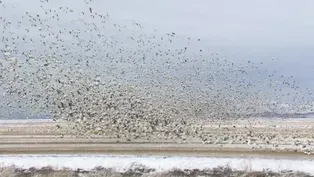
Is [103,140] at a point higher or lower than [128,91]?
lower

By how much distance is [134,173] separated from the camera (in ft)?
70.8

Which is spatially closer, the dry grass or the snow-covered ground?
the dry grass

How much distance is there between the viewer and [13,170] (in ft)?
71.2

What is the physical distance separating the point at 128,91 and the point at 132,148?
777 centimetres

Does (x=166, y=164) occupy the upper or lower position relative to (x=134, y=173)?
upper

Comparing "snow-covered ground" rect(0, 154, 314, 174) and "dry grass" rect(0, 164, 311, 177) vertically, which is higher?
"snow-covered ground" rect(0, 154, 314, 174)

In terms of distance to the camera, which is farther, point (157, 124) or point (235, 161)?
point (157, 124)

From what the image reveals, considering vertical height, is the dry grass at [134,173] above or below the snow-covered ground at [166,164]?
below

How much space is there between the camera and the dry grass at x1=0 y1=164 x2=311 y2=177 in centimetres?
2134

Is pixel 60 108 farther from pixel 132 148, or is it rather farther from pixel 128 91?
pixel 132 148

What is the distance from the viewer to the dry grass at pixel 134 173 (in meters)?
21.3

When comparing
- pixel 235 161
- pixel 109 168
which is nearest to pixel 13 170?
pixel 109 168

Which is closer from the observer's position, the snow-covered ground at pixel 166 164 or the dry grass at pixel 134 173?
the dry grass at pixel 134 173

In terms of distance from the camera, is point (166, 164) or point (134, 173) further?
point (166, 164)
